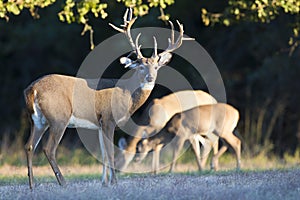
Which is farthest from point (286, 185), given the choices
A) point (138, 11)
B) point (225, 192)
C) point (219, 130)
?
point (219, 130)

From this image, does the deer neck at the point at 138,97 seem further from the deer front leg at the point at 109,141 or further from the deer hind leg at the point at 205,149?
the deer hind leg at the point at 205,149

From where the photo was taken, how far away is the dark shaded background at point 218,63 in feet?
57.6

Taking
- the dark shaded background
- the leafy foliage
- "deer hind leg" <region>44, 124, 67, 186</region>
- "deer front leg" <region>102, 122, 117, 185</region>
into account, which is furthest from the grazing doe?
"deer hind leg" <region>44, 124, 67, 186</region>

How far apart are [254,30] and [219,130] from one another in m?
4.66

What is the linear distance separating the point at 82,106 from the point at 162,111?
180 inches

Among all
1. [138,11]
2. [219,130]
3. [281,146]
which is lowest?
[281,146]

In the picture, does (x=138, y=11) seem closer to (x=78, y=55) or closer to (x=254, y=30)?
(x=254, y=30)

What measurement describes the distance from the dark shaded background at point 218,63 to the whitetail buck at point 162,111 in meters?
2.29

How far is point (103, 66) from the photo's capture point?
17.8 meters

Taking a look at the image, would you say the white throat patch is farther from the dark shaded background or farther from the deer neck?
the dark shaded background

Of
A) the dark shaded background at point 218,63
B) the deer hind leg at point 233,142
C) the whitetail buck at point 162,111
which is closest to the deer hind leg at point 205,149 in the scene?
→ the deer hind leg at point 233,142

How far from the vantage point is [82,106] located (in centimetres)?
1021

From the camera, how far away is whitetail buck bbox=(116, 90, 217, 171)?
1462 cm

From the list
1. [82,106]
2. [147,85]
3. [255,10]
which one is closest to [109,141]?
[82,106]
